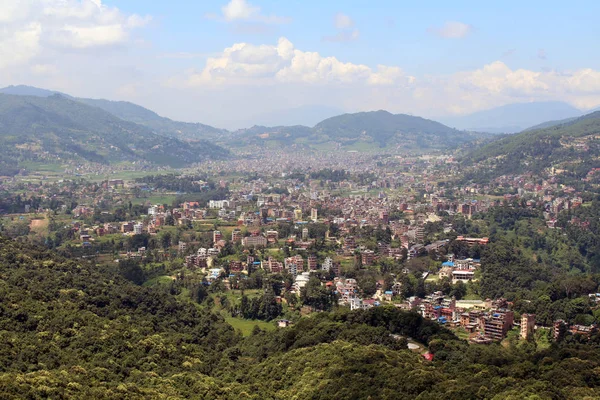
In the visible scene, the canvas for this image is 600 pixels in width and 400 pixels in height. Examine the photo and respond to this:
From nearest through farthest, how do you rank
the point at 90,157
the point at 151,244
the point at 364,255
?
the point at 364,255, the point at 151,244, the point at 90,157

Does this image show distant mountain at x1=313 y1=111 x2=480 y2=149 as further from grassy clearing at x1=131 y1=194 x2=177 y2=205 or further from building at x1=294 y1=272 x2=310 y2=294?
building at x1=294 y1=272 x2=310 y2=294

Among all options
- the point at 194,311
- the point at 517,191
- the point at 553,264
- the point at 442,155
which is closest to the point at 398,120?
the point at 442,155

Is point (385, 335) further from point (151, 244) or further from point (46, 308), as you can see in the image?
point (151, 244)

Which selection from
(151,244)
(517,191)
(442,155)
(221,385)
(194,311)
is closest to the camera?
(221,385)

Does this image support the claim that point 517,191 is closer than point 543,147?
Yes

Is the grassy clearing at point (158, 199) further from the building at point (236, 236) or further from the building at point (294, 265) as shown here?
the building at point (294, 265)

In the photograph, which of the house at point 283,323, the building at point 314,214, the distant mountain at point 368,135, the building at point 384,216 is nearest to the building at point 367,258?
the house at point 283,323

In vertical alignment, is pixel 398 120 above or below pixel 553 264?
above

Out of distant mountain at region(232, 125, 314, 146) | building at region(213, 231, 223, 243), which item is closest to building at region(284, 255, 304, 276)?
building at region(213, 231, 223, 243)
